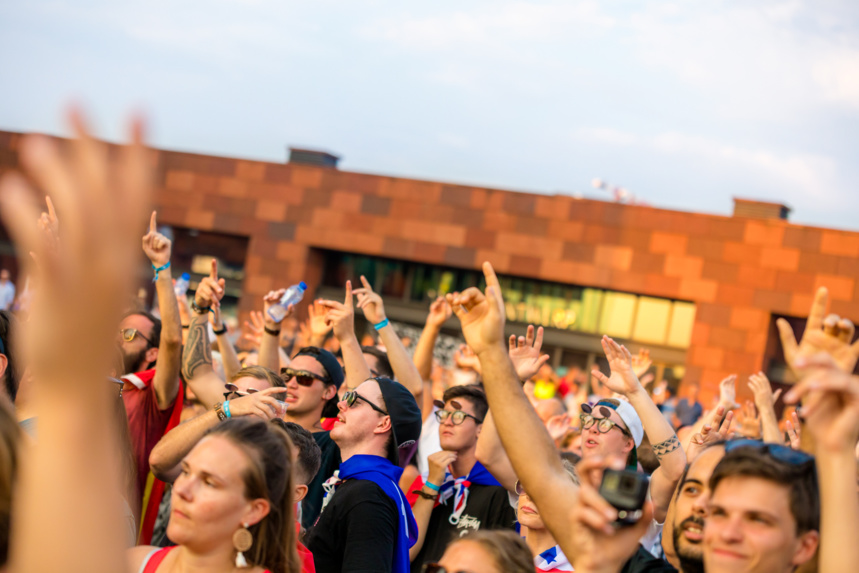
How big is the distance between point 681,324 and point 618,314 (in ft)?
4.99

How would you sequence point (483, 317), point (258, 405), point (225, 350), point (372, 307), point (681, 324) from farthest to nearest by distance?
1. point (681, 324)
2. point (372, 307)
3. point (225, 350)
4. point (258, 405)
5. point (483, 317)

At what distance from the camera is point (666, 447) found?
12.7 ft

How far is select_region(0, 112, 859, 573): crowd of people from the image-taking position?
3.67 feet

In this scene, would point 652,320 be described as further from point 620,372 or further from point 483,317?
point 483,317

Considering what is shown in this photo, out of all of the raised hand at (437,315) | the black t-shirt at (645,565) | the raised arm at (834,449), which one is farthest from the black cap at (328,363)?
the raised arm at (834,449)

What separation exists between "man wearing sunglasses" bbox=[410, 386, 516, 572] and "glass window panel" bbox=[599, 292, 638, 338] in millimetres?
16331

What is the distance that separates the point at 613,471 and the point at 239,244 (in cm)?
2209

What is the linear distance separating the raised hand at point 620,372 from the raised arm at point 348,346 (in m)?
1.52

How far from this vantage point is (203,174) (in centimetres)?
2294

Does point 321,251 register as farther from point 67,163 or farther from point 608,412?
point 67,163

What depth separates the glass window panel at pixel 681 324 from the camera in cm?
2020

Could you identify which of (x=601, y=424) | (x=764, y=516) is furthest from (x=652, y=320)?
(x=764, y=516)

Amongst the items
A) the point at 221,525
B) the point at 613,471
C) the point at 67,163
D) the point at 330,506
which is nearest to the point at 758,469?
the point at 613,471

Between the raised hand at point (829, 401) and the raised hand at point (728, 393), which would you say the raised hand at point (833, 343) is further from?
the raised hand at point (728, 393)
